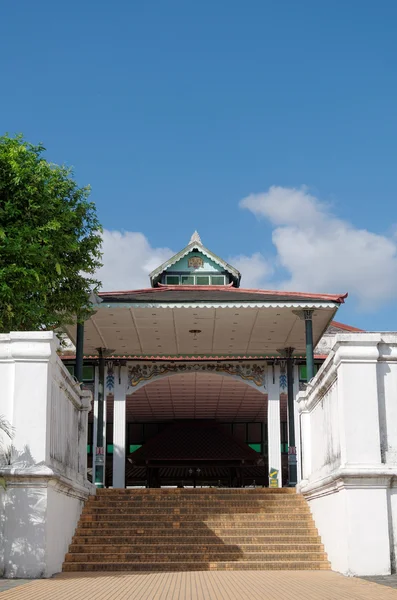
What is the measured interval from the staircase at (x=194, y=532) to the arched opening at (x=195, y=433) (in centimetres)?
1019

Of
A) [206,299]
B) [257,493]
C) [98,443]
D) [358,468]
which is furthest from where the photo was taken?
[98,443]

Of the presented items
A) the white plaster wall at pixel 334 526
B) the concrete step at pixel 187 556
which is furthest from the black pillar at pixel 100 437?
the white plaster wall at pixel 334 526

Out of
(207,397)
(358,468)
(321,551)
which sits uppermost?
(207,397)

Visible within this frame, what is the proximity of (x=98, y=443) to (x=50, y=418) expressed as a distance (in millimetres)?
10960

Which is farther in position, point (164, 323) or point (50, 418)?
point (164, 323)

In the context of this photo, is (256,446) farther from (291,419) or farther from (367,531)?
(367,531)

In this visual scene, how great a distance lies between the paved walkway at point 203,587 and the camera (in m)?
7.06

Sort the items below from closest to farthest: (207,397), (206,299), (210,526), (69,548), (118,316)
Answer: (69,548), (210,526), (206,299), (118,316), (207,397)

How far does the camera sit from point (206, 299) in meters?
16.2

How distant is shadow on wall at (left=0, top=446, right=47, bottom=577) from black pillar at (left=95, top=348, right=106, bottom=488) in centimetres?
1057

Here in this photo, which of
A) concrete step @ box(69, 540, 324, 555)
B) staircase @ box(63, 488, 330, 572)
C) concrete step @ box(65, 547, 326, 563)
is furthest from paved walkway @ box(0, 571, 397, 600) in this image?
concrete step @ box(69, 540, 324, 555)

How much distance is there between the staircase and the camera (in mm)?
10445

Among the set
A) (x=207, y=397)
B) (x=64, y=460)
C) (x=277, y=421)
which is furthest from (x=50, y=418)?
(x=207, y=397)

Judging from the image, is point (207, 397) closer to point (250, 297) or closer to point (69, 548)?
point (250, 297)
